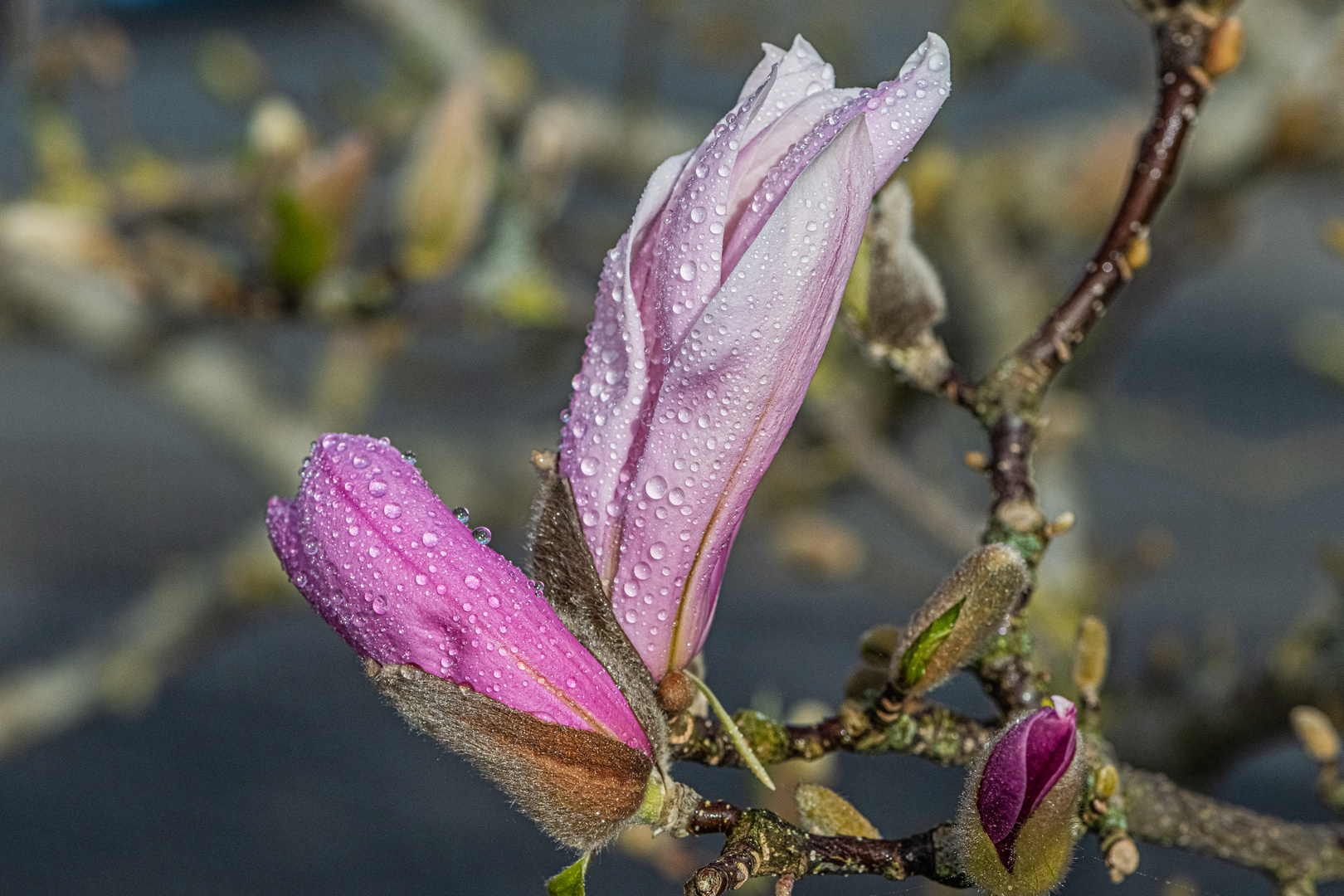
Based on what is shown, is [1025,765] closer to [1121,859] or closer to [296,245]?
[1121,859]

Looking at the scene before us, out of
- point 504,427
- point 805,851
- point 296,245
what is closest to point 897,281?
point 805,851

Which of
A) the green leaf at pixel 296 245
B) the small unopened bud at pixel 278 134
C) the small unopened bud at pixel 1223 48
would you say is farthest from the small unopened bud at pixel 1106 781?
the small unopened bud at pixel 278 134

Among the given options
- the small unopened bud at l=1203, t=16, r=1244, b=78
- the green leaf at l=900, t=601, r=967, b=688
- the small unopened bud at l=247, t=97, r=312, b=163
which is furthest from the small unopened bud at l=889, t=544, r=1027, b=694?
the small unopened bud at l=247, t=97, r=312, b=163

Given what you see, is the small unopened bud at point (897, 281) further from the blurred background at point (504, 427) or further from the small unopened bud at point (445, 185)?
the small unopened bud at point (445, 185)

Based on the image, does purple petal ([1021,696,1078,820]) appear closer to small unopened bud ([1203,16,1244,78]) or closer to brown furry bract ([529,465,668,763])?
brown furry bract ([529,465,668,763])

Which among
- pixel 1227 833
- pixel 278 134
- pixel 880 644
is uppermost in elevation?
pixel 278 134
